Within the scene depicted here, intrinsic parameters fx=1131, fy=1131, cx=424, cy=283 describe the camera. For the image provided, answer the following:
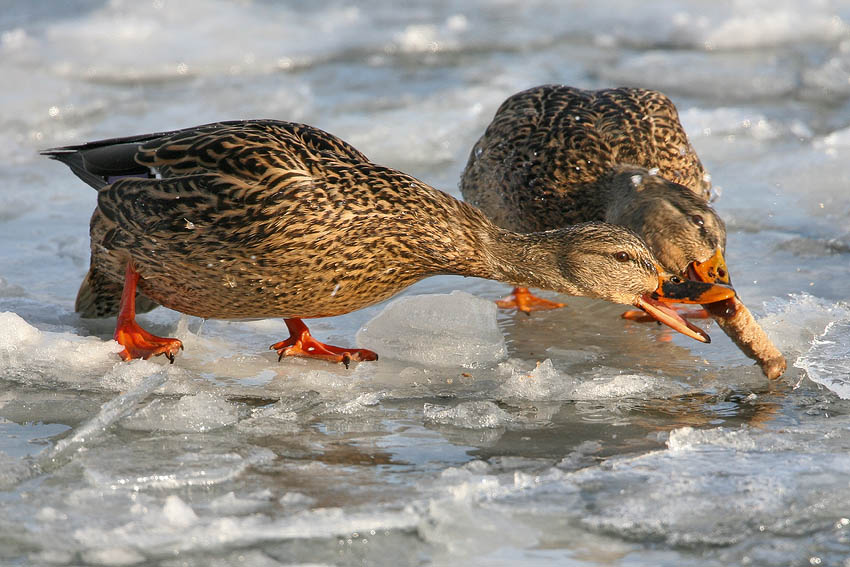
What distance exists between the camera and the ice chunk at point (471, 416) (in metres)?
3.78

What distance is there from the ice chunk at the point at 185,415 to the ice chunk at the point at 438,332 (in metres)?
0.93

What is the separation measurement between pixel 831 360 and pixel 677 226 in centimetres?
95

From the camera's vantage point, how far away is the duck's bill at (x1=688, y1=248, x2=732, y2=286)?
187 inches

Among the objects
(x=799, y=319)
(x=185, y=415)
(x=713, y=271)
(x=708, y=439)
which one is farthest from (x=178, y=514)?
(x=799, y=319)

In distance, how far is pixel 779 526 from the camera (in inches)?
118

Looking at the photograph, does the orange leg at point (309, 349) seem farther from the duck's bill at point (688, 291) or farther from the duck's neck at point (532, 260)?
the duck's bill at point (688, 291)

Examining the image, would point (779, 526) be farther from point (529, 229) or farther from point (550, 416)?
point (529, 229)

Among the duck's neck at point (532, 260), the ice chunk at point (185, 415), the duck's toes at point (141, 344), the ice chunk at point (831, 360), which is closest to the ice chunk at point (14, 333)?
the duck's toes at point (141, 344)

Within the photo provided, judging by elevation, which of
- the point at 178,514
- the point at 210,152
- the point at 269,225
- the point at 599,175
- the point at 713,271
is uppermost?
the point at 210,152

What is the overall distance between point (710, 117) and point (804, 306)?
3385 mm

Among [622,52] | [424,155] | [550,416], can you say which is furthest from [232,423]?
[622,52]

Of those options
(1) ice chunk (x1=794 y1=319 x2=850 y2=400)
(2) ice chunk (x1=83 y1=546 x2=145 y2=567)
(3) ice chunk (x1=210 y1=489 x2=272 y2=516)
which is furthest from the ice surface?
(2) ice chunk (x1=83 y1=546 x2=145 y2=567)

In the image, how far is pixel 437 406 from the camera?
3957 mm

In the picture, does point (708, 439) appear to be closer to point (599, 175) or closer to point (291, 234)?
point (291, 234)
